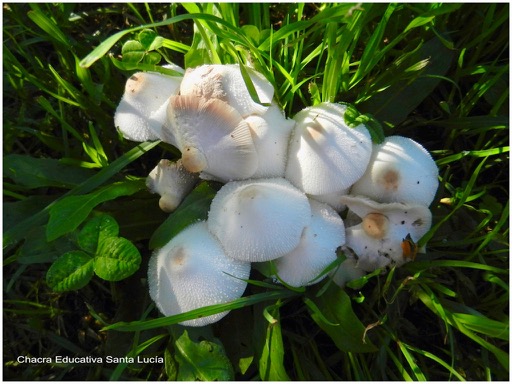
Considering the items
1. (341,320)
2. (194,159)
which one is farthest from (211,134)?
(341,320)

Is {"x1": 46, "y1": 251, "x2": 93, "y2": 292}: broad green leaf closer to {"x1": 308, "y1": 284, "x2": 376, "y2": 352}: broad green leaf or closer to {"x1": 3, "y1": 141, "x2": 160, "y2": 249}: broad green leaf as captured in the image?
{"x1": 3, "y1": 141, "x2": 160, "y2": 249}: broad green leaf

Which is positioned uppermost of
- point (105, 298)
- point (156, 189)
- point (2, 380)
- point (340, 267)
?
point (156, 189)

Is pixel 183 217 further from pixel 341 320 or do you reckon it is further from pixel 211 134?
pixel 341 320

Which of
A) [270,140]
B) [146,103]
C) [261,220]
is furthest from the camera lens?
[146,103]

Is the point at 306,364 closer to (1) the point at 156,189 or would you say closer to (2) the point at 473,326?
(2) the point at 473,326

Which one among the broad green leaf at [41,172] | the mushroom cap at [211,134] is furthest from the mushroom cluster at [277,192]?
the broad green leaf at [41,172]

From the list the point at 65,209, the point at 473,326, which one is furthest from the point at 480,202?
the point at 65,209

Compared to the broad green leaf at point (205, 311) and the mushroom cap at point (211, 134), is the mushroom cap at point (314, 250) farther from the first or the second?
the mushroom cap at point (211, 134)

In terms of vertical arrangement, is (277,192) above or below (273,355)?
above
